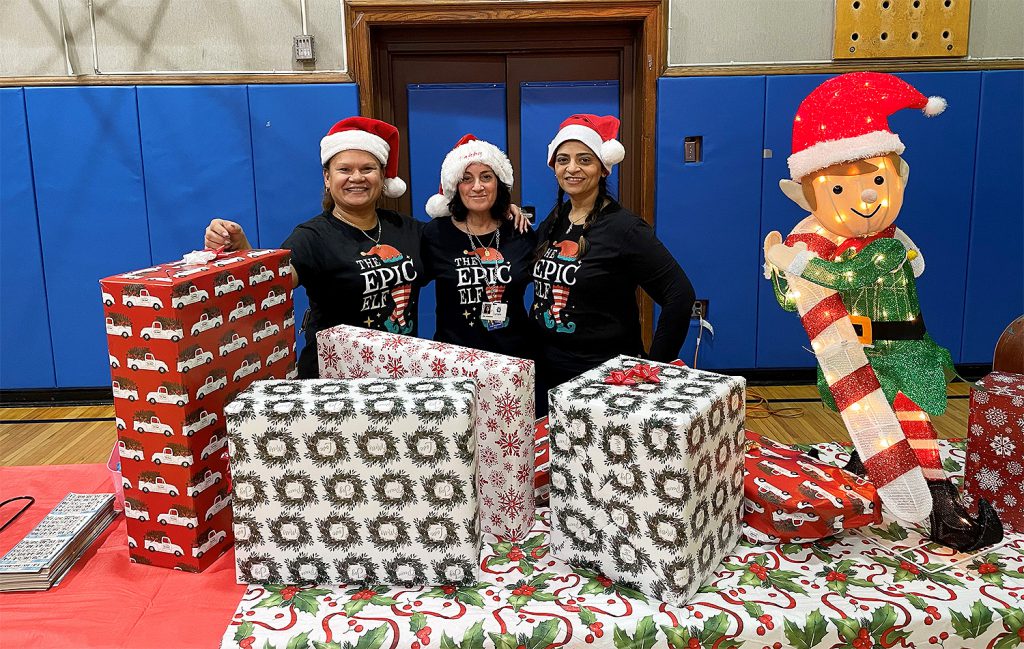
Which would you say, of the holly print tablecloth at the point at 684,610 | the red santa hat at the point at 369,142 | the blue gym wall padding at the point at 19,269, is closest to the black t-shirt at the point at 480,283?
the red santa hat at the point at 369,142

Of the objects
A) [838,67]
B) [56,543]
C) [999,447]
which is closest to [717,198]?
[838,67]

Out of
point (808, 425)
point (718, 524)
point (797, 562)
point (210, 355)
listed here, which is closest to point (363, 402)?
point (210, 355)

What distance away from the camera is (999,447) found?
4.49 ft

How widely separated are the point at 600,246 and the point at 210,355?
42.5 inches

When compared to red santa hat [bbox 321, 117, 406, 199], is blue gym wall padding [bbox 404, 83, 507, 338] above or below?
above

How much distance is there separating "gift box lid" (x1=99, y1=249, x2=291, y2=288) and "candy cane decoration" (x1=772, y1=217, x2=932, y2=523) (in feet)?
3.15

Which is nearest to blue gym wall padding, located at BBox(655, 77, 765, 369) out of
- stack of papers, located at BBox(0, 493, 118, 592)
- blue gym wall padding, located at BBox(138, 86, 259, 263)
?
blue gym wall padding, located at BBox(138, 86, 259, 263)

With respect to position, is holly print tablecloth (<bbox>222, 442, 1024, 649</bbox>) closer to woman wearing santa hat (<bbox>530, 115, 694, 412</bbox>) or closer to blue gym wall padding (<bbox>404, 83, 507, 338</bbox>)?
woman wearing santa hat (<bbox>530, 115, 694, 412</bbox>)

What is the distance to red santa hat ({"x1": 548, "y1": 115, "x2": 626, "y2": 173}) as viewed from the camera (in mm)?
2082

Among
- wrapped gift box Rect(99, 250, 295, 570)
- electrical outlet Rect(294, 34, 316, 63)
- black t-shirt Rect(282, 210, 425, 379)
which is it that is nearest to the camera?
wrapped gift box Rect(99, 250, 295, 570)

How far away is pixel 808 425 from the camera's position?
333 cm

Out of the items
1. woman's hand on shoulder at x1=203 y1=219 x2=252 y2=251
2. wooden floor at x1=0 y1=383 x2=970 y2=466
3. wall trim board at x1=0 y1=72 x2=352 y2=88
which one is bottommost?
wooden floor at x1=0 y1=383 x2=970 y2=466

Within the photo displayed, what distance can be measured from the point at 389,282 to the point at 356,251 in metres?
0.12

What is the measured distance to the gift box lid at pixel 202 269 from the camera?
1206 mm
